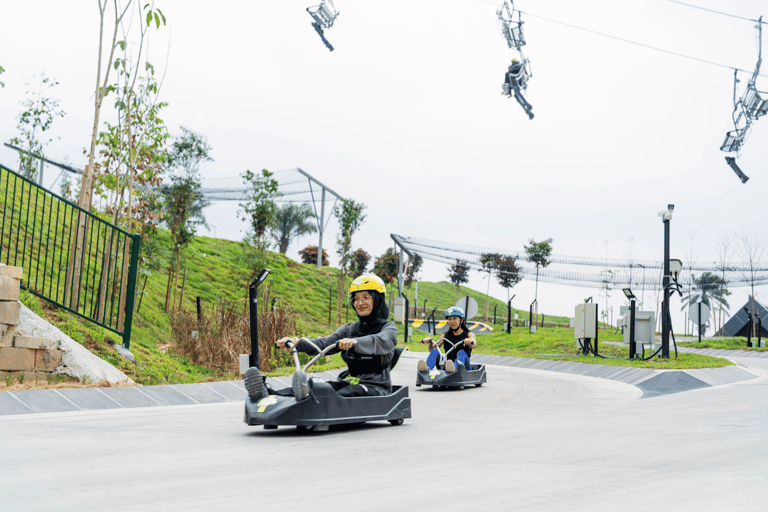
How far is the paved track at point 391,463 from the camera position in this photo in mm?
3363

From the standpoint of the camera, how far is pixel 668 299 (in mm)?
18156

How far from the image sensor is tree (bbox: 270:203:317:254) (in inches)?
2680

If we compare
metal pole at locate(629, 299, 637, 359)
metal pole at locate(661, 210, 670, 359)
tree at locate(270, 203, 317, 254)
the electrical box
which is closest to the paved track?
metal pole at locate(661, 210, 670, 359)

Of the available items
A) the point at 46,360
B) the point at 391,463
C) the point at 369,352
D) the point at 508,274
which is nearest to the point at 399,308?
the point at 508,274

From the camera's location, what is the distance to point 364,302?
692 centimetres

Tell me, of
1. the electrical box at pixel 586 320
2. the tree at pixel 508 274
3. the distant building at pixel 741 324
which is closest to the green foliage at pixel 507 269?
the tree at pixel 508 274

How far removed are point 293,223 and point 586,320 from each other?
169 feet

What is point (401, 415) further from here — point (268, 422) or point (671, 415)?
point (671, 415)

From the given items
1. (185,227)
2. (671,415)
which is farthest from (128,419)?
(185,227)

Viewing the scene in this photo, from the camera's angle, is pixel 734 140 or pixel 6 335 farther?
pixel 734 140

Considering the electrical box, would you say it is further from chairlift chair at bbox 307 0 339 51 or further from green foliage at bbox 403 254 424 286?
green foliage at bbox 403 254 424 286

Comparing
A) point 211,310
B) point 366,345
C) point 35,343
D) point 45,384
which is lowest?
point 45,384

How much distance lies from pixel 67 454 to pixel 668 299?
16.6 m

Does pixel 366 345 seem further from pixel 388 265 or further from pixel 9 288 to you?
pixel 388 265
